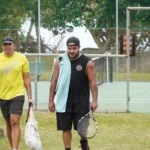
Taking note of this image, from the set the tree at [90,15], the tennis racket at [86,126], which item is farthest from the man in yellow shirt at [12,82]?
the tree at [90,15]

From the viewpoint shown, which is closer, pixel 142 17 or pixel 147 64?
pixel 147 64

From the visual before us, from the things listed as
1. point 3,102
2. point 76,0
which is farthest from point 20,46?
point 3,102

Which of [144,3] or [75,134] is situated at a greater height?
[144,3]

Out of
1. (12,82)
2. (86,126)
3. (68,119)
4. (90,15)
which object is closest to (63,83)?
(68,119)

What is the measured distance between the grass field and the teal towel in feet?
5.90

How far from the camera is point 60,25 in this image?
36.0 m

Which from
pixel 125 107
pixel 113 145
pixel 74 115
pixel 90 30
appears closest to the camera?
pixel 74 115

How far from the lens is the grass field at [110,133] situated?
1195cm

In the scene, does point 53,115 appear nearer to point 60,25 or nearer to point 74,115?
point 74,115

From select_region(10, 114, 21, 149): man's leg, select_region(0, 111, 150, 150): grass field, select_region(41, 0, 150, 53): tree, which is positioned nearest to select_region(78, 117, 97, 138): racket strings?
select_region(10, 114, 21, 149): man's leg

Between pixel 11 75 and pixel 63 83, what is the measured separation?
903 millimetres

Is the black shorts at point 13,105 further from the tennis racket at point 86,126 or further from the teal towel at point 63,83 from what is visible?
the tennis racket at point 86,126

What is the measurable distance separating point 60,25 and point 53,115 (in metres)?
20.3

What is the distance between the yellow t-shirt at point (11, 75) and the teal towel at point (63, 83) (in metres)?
0.70
